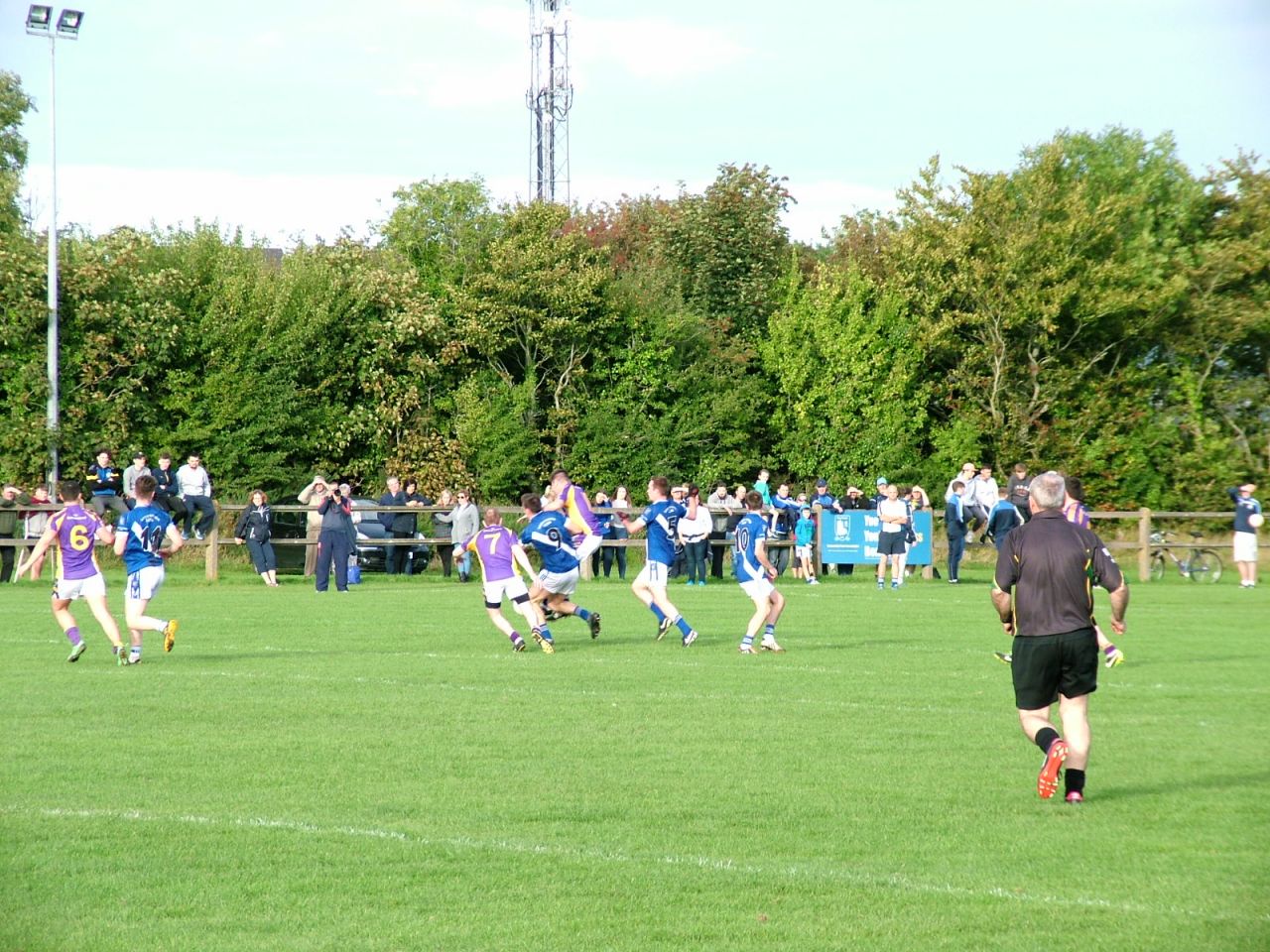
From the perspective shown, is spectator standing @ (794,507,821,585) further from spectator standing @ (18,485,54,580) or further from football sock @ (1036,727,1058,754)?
football sock @ (1036,727,1058,754)

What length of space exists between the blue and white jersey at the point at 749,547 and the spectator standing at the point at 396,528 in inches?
609

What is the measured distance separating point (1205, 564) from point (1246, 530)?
127 inches

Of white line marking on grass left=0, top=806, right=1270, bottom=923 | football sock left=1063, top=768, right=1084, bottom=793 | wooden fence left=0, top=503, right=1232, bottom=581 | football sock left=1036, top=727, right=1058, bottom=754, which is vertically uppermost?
wooden fence left=0, top=503, right=1232, bottom=581

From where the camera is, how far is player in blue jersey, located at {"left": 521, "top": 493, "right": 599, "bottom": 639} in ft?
59.0

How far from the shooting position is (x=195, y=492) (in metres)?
29.6

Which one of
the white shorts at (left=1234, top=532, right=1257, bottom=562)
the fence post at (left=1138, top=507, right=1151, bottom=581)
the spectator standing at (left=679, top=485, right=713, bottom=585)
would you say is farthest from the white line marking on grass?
the fence post at (left=1138, top=507, right=1151, bottom=581)

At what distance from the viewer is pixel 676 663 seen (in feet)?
52.1

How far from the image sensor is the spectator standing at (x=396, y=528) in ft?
104

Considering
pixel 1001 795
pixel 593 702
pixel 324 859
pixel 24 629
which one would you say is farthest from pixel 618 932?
pixel 24 629

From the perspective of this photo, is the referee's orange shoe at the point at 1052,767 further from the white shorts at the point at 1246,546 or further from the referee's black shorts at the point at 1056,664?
the white shorts at the point at 1246,546

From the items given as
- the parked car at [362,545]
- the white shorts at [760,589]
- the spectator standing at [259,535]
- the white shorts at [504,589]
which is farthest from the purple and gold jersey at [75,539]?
the parked car at [362,545]

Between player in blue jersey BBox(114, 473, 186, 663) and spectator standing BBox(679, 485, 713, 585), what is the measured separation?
9.51m

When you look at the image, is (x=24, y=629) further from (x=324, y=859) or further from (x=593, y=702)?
(x=324, y=859)

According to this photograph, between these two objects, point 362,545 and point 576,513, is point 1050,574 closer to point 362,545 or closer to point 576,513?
point 576,513
